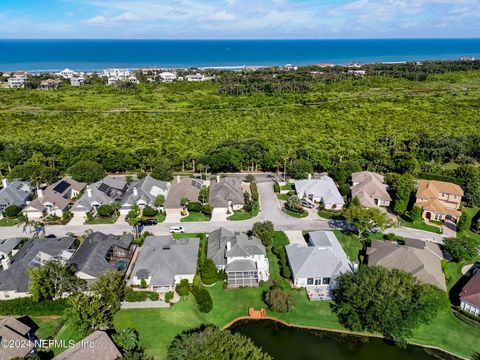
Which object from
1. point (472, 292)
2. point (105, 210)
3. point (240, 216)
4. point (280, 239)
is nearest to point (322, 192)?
point (240, 216)

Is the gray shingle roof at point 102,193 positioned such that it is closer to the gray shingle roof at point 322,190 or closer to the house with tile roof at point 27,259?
the house with tile roof at point 27,259

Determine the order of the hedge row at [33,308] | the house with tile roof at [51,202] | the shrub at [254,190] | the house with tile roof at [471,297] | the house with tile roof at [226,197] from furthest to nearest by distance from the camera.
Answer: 1. the shrub at [254,190]
2. the house with tile roof at [226,197]
3. the house with tile roof at [51,202]
4. the house with tile roof at [471,297]
5. the hedge row at [33,308]

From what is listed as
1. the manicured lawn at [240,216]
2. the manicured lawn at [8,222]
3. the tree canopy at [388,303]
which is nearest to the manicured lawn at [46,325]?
the manicured lawn at [8,222]

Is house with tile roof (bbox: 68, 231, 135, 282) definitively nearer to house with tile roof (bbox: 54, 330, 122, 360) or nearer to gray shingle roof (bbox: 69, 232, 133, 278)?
gray shingle roof (bbox: 69, 232, 133, 278)

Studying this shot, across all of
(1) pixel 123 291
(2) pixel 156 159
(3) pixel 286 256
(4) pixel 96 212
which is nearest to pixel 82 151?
(2) pixel 156 159

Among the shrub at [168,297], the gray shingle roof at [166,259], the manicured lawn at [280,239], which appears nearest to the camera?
the shrub at [168,297]
